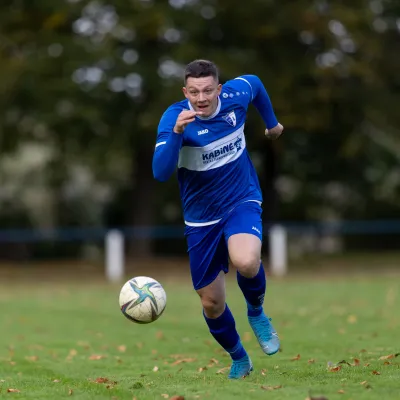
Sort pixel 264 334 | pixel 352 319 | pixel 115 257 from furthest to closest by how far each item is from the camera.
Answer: pixel 115 257 < pixel 352 319 < pixel 264 334

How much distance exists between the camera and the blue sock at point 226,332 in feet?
25.7

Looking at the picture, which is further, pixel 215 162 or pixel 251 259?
pixel 215 162

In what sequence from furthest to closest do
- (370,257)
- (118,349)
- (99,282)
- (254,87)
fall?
1. (370,257)
2. (99,282)
3. (118,349)
4. (254,87)

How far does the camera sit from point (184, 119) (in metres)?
6.93

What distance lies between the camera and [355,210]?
126ft

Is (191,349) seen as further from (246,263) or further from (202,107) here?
(202,107)

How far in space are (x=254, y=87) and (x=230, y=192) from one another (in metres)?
1.13

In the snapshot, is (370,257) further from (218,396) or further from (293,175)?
(218,396)

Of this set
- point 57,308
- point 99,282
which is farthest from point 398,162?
point 57,308

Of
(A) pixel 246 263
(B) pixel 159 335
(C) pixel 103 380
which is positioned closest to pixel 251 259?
(A) pixel 246 263

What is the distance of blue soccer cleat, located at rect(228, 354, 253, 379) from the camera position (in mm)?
7902

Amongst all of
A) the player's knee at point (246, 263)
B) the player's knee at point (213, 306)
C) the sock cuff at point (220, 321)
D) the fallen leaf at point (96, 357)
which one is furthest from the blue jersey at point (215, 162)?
the fallen leaf at point (96, 357)

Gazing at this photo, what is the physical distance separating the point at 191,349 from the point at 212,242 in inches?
141

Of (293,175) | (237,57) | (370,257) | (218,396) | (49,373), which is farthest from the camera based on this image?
(293,175)
